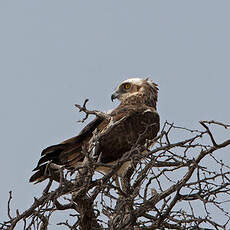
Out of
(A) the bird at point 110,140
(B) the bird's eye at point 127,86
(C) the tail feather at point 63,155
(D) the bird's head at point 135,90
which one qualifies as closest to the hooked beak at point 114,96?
(D) the bird's head at point 135,90

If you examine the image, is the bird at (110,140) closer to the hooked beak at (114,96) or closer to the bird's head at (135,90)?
the bird's head at (135,90)

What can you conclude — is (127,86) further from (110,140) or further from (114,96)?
(110,140)

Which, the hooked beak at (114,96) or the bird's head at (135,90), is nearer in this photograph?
the bird's head at (135,90)

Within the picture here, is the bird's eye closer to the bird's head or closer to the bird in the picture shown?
the bird's head

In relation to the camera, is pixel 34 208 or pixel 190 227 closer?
pixel 34 208

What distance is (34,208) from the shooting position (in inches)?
197

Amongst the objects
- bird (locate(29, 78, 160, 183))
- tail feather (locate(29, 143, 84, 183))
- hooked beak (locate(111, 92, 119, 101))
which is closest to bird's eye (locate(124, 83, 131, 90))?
hooked beak (locate(111, 92, 119, 101))

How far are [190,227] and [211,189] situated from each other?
456 millimetres

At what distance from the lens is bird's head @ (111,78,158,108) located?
8969 millimetres

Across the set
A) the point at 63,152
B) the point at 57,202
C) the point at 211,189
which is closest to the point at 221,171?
the point at 211,189

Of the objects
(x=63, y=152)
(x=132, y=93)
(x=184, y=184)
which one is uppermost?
(x=132, y=93)

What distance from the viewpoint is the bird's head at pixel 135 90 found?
8.97 metres

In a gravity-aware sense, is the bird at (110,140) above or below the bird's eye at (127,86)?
below

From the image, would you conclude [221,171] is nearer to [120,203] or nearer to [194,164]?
[194,164]
